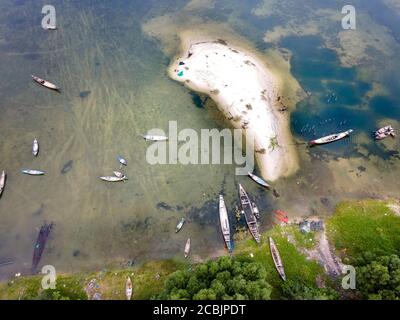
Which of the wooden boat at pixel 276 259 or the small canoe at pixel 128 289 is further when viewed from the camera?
the wooden boat at pixel 276 259

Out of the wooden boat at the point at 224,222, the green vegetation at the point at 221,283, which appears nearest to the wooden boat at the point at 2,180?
the green vegetation at the point at 221,283

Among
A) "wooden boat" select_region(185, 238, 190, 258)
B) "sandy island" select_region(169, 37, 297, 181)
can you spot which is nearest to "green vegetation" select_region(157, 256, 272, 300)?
"wooden boat" select_region(185, 238, 190, 258)

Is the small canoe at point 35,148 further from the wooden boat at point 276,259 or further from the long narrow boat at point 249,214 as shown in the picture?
the wooden boat at point 276,259

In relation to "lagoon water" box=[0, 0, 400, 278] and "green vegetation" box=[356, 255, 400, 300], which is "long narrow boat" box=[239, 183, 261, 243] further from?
"green vegetation" box=[356, 255, 400, 300]

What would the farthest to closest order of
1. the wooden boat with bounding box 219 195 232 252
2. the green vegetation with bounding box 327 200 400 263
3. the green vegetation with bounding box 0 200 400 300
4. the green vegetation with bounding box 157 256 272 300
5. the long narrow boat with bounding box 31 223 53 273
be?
the wooden boat with bounding box 219 195 232 252
the green vegetation with bounding box 327 200 400 263
the long narrow boat with bounding box 31 223 53 273
the green vegetation with bounding box 0 200 400 300
the green vegetation with bounding box 157 256 272 300
